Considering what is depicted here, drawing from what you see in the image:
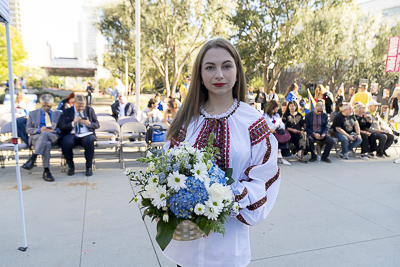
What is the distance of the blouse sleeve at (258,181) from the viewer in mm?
1479

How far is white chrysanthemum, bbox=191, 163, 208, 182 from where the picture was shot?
1.31m

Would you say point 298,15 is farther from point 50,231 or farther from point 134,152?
point 50,231

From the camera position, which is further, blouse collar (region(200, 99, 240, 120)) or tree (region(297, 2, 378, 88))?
tree (region(297, 2, 378, 88))

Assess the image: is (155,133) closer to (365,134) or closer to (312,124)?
(312,124)

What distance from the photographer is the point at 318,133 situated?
781cm

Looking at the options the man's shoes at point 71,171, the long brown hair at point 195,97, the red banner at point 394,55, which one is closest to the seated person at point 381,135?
the red banner at point 394,55

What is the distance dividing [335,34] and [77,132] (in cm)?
2170

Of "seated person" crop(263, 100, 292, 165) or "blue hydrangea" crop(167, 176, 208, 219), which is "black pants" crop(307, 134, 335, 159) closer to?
"seated person" crop(263, 100, 292, 165)

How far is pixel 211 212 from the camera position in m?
1.29

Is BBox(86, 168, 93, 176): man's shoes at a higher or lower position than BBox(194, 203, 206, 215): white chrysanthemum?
lower

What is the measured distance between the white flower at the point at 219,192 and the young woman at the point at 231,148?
154 millimetres

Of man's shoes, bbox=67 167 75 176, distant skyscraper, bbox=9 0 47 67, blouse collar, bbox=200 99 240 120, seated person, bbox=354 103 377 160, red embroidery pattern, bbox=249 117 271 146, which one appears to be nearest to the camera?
red embroidery pattern, bbox=249 117 271 146

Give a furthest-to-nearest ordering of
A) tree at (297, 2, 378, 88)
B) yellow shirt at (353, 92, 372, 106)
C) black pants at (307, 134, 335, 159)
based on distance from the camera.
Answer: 1. tree at (297, 2, 378, 88)
2. yellow shirt at (353, 92, 372, 106)
3. black pants at (307, 134, 335, 159)

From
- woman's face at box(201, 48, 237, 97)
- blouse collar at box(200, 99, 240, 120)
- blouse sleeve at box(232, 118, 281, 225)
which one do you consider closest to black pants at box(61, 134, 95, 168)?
blouse collar at box(200, 99, 240, 120)
